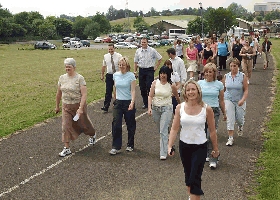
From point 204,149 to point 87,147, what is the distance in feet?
12.1

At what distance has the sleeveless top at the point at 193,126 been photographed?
4871mm

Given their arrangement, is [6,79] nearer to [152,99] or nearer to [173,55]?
[173,55]

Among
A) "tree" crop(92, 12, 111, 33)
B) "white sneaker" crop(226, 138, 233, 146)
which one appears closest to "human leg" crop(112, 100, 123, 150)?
"white sneaker" crop(226, 138, 233, 146)

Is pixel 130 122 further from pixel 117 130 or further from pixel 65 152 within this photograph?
pixel 65 152

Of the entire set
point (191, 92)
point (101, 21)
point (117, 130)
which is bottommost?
point (117, 130)

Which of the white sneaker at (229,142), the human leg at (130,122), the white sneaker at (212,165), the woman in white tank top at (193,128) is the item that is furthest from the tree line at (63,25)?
the woman in white tank top at (193,128)

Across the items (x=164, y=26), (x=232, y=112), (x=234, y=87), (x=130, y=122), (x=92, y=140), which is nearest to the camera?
(x=130, y=122)

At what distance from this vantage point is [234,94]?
316 inches

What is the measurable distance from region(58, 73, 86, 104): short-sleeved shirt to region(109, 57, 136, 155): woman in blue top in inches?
28.9

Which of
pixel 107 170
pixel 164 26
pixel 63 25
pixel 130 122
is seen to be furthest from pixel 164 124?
pixel 164 26

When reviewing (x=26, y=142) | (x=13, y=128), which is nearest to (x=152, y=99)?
(x=26, y=142)

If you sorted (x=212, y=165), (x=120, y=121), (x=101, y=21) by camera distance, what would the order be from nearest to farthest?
(x=212, y=165)
(x=120, y=121)
(x=101, y=21)

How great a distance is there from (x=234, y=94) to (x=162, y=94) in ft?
5.56

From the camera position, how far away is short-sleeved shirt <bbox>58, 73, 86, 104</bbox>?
7.50 metres
